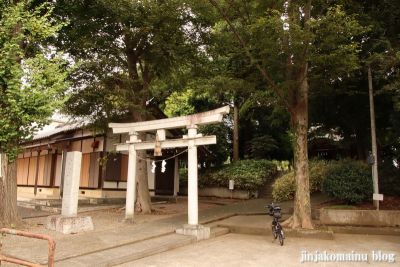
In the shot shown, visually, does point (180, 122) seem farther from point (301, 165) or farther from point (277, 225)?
point (277, 225)

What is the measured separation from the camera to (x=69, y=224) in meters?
10.7

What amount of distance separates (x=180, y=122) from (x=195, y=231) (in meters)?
3.51

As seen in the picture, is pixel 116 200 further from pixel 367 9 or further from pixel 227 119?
pixel 367 9

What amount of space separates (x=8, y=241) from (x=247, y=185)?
14.0 meters

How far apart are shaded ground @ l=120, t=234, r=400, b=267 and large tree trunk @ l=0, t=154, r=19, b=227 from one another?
16.2 feet

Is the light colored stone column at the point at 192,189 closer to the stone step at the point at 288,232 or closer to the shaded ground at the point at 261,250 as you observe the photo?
the shaded ground at the point at 261,250

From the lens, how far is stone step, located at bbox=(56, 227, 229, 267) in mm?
7749

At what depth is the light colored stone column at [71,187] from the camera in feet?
36.0

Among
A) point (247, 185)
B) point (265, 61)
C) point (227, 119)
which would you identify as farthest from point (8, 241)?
point (227, 119)

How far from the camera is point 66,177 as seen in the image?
37.0 feet

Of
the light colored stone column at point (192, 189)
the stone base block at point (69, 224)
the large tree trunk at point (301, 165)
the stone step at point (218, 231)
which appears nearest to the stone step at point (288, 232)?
the stone step at point (218, 231)

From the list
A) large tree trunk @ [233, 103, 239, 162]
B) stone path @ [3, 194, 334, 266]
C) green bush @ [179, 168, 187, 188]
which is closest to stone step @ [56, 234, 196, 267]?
stone path @ [3, 194, 334, 266]

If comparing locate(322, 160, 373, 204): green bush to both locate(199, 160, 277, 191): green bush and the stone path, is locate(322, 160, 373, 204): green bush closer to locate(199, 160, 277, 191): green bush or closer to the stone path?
the stone path

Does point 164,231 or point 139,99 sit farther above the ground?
point 139,99
